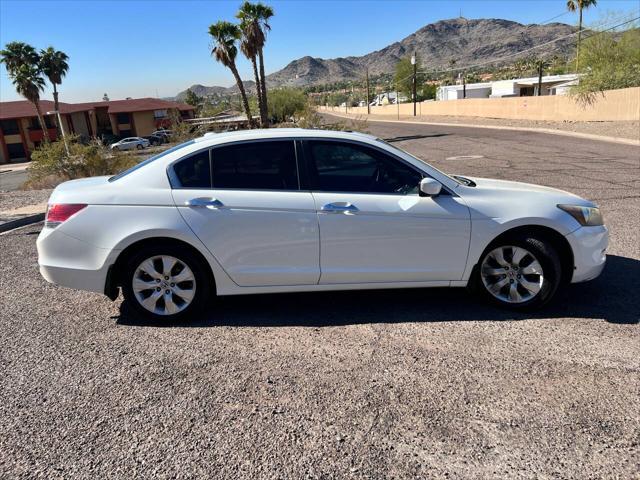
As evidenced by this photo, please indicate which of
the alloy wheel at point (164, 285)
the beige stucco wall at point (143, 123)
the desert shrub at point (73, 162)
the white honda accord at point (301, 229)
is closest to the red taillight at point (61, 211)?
the white honda accord at point (301, 229)

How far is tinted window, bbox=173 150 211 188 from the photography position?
439 cm

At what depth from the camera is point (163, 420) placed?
10.3 ft

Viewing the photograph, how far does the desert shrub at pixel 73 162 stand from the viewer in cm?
1533

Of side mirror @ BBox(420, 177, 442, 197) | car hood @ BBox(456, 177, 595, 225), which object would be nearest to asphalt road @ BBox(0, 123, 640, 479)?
car hood @ BBox(456, 177, 595, 225)

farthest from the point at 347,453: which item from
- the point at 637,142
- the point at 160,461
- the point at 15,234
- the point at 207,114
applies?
the point at 207,114

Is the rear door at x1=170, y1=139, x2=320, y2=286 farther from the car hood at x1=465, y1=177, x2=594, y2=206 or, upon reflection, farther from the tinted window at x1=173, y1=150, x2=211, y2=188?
the car hood at x1=465, y1=177, x2=594, y2=206

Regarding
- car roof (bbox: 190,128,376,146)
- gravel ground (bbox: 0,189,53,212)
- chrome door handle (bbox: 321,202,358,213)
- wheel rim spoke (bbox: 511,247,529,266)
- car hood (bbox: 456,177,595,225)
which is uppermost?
car roof (bbox: 190,128,376,146)

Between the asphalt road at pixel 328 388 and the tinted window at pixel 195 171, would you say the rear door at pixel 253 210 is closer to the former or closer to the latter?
the tinted window at pixel 195 171

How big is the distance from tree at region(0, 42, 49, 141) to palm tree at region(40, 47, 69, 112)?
2.96 feet

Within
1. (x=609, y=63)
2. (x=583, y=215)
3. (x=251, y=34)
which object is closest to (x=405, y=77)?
(x=609, y=63)

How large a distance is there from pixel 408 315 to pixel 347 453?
1.95 metres

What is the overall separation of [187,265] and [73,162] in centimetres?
1313

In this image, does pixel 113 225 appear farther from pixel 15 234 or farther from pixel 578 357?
pixel 15 234

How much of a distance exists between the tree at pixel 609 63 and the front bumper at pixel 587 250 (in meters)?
31.2
